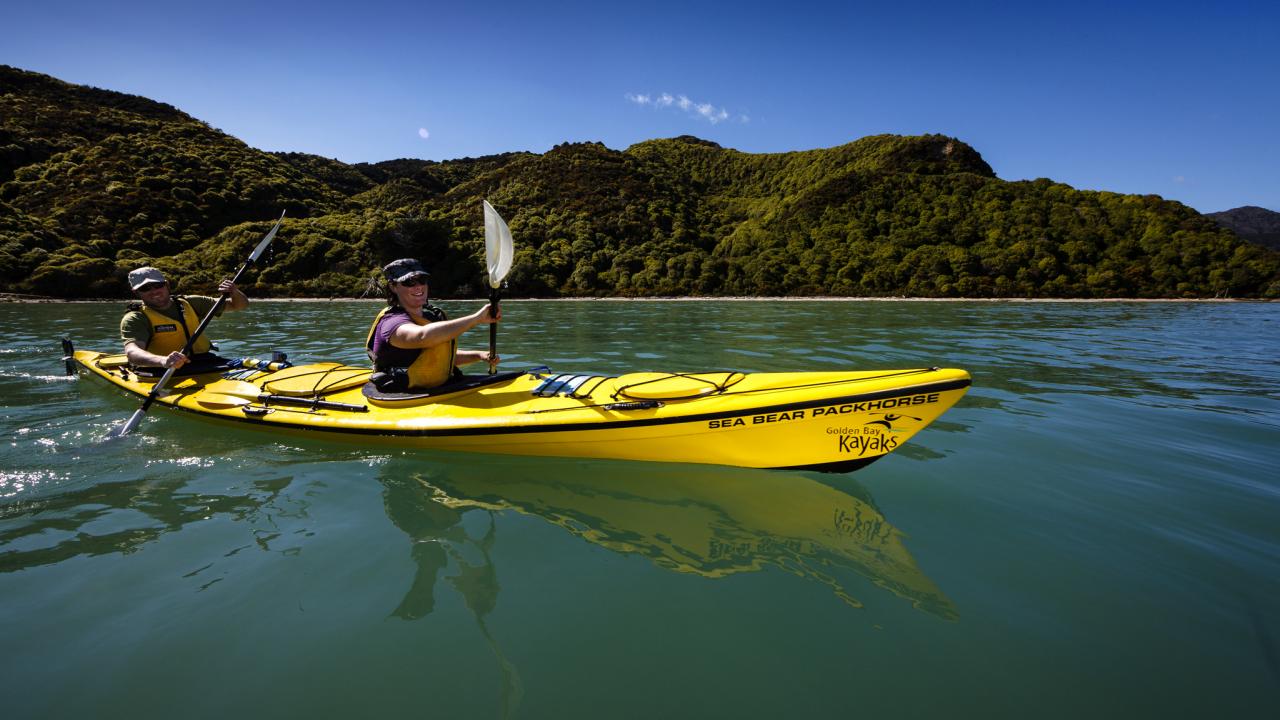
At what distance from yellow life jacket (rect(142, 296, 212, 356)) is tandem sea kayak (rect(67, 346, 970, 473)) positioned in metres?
1.68

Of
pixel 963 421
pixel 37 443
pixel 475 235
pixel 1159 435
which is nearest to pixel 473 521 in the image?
pixel 37 443

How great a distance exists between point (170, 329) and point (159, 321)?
15 cm

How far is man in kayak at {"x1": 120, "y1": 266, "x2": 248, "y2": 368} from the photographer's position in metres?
6.06

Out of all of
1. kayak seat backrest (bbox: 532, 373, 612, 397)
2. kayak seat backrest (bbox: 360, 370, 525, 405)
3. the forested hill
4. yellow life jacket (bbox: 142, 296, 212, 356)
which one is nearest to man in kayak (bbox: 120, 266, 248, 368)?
yellow life jacket (bbox: 142, 296, 212, 356)

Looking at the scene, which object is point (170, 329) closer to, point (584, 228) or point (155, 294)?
point (155, 294)

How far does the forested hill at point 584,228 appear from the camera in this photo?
45.2m

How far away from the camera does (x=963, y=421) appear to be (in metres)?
6.06

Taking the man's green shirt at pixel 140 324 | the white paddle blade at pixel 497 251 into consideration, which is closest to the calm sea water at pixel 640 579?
the man's green shirt at pixel 140 324

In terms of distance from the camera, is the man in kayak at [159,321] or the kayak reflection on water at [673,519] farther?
the man in kayak at [159,321]

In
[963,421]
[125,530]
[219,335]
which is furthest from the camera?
[219,335]

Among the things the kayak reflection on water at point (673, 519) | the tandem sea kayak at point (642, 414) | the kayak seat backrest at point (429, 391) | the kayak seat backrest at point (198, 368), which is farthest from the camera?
the kayak seat backrest at point (198, 368)

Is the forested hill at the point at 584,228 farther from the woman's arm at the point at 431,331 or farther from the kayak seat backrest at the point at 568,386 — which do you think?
the woman's arm at the point at 431,331

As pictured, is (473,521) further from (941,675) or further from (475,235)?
(475,235)

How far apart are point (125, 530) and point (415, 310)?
2589 millimetres
